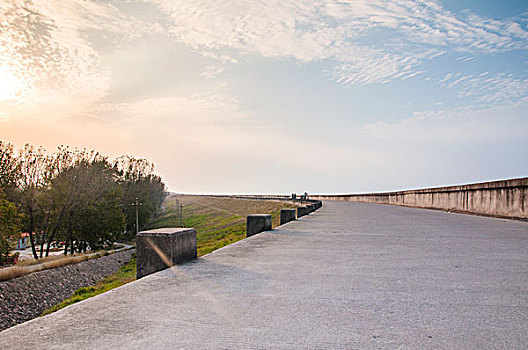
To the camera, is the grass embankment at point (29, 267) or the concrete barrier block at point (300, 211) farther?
the grass embankment at point (29, 267)

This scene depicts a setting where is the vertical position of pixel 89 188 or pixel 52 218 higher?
pixel 89 188

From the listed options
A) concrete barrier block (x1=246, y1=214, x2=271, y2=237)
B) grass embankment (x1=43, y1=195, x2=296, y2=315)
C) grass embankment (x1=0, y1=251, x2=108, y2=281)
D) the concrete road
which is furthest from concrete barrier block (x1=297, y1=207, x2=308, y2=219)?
grass embankment (x1=0, y1=251, x2=108, y2=281)

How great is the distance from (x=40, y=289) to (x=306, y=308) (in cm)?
3078

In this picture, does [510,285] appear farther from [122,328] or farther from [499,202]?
[499,202]

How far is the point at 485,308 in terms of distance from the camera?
3.79 m

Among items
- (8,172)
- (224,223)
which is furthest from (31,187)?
(224,223)

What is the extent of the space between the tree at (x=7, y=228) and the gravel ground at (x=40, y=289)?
19.2 ft

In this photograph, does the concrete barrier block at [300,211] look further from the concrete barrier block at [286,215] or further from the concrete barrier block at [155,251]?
the concrete barrier block at [155,251]

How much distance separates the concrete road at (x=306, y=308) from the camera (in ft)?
9.77

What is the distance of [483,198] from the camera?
60.8 ft

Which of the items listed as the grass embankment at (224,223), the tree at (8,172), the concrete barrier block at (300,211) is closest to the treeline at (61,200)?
the tree at (8,172)

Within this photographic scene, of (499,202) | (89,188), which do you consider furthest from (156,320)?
(89,188)

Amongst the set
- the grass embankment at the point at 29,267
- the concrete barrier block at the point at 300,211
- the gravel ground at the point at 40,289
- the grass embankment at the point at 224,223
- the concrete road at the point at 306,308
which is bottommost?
the gravel ground at the point at 40,289

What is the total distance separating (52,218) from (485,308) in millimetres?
49575
